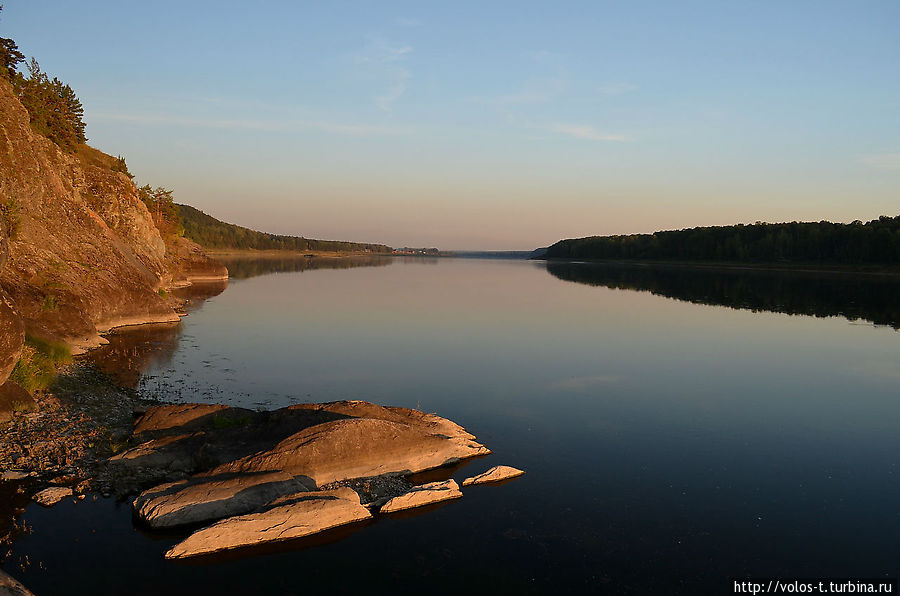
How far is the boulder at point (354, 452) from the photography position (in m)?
14.0

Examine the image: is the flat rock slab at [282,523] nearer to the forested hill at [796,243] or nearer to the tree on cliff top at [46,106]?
the tree on cliff top at [46,106]

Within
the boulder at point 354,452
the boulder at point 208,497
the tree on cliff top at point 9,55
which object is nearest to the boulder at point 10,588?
the boulder at point 208,497

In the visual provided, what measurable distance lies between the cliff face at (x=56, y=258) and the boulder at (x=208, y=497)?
9.03m

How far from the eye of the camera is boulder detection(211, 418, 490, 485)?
13953 millimetres

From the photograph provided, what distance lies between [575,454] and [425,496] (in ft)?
19.8

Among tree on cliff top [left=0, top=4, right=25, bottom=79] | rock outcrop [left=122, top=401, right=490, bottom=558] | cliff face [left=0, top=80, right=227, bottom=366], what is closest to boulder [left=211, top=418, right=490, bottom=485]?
rock outcrop [left=122, top=401, right=490, bottom=558]

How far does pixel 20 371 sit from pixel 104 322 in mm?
18665

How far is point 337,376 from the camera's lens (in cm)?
2681

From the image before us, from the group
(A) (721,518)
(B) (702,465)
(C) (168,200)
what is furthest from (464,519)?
(C) (168,200)

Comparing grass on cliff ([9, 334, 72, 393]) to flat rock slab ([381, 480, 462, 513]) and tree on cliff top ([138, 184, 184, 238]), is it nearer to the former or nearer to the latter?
flat rock slab ([381, 480, 462, 513])

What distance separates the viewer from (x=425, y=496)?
45.1 feet

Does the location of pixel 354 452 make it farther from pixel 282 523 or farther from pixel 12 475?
pixel 12 475

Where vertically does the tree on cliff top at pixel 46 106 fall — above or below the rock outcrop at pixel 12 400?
above

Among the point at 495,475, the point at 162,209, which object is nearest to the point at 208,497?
the point at 495,475
